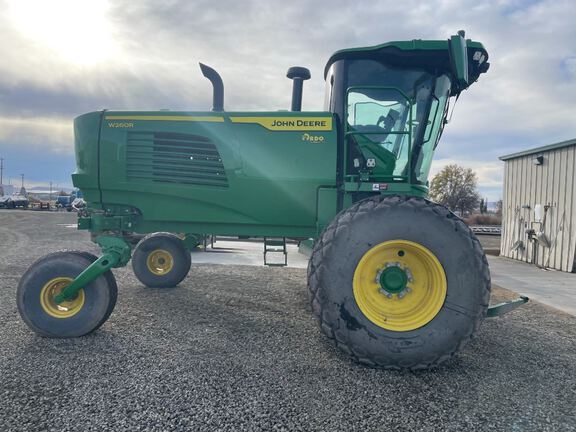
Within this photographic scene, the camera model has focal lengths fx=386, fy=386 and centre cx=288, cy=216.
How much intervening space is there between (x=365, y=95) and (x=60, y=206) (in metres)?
49.0

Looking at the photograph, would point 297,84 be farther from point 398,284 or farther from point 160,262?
point 160,262

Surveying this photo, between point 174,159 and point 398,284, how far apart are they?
2580 mm

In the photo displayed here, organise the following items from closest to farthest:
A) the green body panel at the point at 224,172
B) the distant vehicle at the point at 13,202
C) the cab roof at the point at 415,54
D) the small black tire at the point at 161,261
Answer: the cab roof at the point at 415,54, the green body panel at the point at 224,172, the small black tire at the point at 161,261, the distant vehicle at the point at 13,202

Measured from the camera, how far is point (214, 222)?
4145 mm

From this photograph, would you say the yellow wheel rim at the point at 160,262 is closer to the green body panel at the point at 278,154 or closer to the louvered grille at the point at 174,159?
the green body panel at the point at 278,154

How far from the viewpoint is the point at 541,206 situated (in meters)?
10.7

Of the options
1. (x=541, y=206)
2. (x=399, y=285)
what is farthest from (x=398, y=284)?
(x=541, y=206)

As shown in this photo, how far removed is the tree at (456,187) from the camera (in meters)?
43.2

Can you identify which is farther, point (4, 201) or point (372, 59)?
point (4, 201)

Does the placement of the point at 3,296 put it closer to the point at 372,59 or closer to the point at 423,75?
the point at 372,59

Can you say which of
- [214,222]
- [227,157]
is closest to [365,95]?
[227,157]

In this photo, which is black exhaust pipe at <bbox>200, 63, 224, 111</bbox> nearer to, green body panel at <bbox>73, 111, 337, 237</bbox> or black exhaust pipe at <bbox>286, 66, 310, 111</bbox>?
green body panel at <bbox>73, 111, 337, 237</bbox>

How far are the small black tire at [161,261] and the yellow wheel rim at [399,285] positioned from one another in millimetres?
3522

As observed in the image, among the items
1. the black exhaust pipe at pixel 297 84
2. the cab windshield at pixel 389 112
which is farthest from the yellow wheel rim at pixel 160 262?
the cab windshield at pixel 389 112
